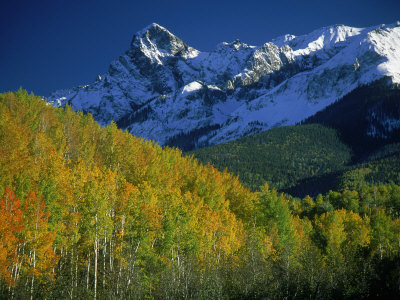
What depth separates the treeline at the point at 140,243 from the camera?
101 feet

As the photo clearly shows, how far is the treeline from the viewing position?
3091cm

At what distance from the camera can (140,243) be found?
38.7 m

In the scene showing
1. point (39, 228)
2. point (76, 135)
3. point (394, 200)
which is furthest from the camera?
point (394, 200)

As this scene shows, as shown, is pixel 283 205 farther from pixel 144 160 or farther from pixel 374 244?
pixel 144 160

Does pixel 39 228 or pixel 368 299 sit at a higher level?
pixel 39 228

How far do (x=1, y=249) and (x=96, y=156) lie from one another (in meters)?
41.2

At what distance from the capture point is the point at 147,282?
35.9 m

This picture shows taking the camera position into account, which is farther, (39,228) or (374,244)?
(374,244)

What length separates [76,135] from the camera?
260 feet

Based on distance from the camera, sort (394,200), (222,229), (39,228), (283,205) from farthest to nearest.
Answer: (394,200) < (283,205) < (222,229) < (39,228)

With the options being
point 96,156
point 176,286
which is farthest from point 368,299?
point 96,156

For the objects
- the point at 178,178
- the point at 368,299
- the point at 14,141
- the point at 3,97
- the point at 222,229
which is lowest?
the point at 368,299

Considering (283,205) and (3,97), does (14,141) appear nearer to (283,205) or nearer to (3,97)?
(3,97)

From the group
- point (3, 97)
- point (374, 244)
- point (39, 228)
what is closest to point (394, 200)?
point (374, 244)
